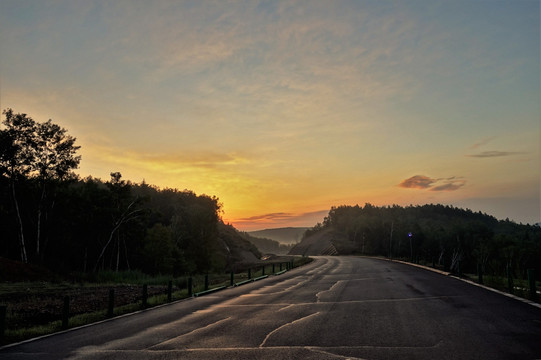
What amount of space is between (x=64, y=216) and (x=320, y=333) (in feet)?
168

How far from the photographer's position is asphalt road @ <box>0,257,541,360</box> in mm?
6926

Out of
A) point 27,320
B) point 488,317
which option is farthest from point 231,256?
point 488,317

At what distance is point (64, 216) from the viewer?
49.8 metres

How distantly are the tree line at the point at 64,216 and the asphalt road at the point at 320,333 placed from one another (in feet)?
121

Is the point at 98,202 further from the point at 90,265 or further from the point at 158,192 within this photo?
the point at 158,192

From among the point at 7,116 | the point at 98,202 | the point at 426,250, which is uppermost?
the point at 7,116

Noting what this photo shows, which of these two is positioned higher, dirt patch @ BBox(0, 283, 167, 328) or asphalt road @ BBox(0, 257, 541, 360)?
asphalt road @ BBox(0, 257, 541, 360)

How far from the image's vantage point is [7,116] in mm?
42250

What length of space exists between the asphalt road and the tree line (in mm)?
36915

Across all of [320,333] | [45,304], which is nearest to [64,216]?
[45,304]

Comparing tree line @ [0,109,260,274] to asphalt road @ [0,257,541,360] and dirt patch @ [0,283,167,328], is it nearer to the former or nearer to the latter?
dirt patch @ [0,283,167,328]

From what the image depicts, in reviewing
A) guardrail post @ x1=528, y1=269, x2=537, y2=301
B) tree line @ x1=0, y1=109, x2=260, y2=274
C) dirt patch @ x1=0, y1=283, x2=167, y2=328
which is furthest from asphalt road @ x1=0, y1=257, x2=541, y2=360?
tree line @ x1=0, y1=109, x2=260, y2=274

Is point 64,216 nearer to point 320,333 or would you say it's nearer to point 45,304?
point 45,304

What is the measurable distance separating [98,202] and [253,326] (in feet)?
162
